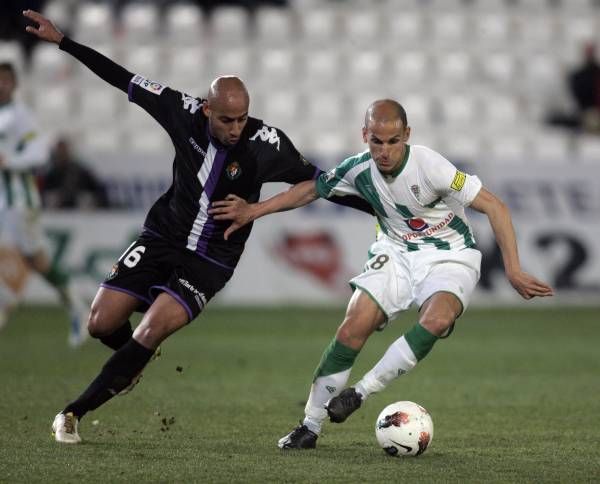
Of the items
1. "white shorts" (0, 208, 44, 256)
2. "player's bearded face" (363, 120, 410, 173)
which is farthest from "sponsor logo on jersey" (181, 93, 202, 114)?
"white shorts" (0, 208, 44, 256)

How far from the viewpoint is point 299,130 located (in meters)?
18.6

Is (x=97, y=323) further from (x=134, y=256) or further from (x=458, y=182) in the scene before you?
(x=458, y=182)

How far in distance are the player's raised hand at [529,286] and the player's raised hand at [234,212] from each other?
151 cm

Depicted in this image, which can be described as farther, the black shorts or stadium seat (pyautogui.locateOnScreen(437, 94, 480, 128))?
stadium seat (pyautogui.locateOnScreen(437, 94, 480, 128))

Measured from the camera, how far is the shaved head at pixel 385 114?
6.15 metres

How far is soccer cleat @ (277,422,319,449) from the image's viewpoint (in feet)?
20.5

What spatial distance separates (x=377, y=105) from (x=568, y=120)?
12992mm

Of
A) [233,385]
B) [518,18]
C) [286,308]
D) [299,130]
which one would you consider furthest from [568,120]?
[233,385]

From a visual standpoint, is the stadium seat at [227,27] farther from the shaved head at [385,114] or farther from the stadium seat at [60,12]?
the shaved head at [385,114]

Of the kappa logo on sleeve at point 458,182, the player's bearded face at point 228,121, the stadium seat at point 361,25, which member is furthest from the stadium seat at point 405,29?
the kappa logo on sleeve at point 458,182

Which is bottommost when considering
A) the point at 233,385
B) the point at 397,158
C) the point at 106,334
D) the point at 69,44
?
the point at 233,385

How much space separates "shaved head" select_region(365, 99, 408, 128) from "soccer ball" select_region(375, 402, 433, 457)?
5.00ft

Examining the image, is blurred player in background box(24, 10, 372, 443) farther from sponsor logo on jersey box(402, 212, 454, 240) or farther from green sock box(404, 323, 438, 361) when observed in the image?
green sock box(404, 323, 438, 361)

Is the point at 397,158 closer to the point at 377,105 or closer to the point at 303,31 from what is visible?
the point at 377,105
